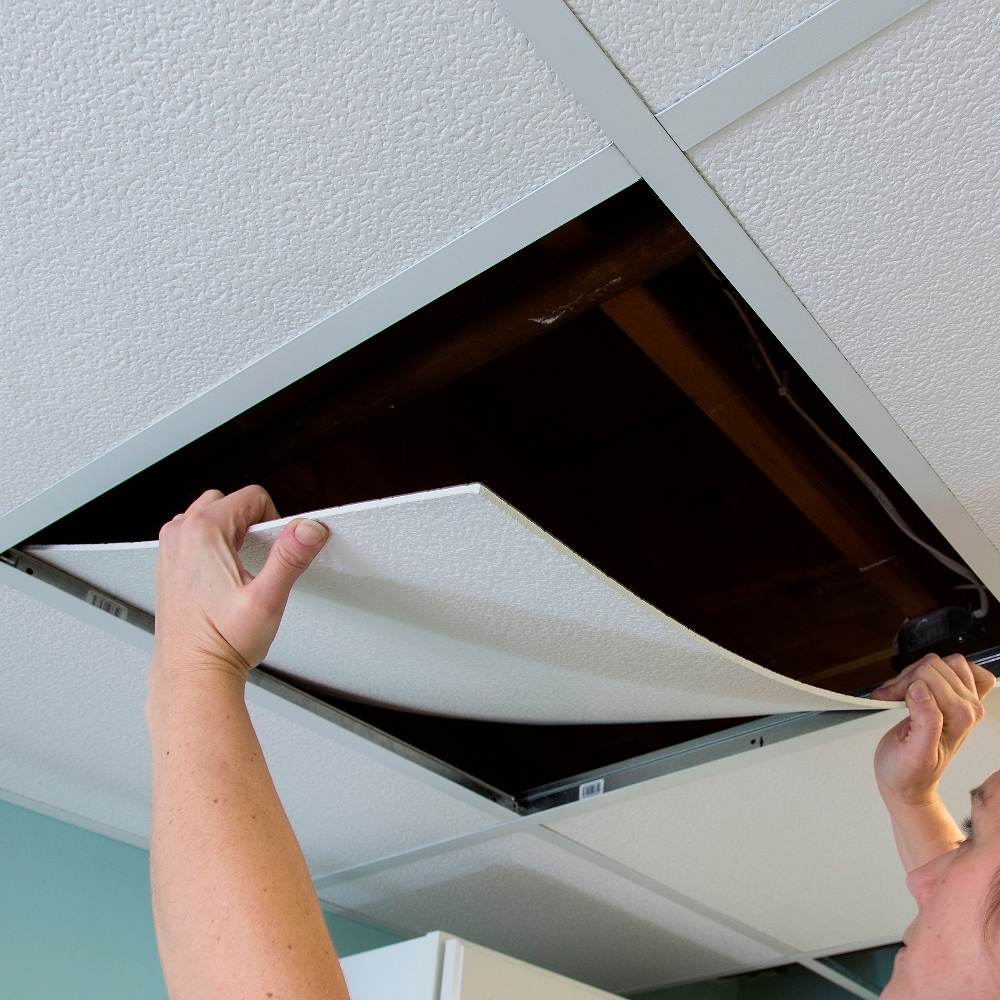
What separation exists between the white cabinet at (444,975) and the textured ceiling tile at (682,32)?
1.33 meters

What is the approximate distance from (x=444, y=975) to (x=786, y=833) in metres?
0.60

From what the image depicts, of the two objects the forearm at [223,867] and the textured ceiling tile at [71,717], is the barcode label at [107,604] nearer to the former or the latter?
the textured ceiling tile at [71,717]

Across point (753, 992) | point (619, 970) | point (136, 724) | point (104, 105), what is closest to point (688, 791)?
point (136, 724)

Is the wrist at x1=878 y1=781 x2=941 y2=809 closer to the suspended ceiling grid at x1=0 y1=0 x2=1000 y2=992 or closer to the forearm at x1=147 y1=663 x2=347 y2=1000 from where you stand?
the suspended ceiling grid at x1=0 y1=0 x2=1000 y2=992

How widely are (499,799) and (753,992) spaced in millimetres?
1569

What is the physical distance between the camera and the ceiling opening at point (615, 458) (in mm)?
888

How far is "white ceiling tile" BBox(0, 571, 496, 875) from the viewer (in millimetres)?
1160

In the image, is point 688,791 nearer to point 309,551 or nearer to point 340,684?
point 340,684

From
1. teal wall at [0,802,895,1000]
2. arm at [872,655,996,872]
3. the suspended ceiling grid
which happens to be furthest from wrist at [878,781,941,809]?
teal wall at [0,802,895,1000]

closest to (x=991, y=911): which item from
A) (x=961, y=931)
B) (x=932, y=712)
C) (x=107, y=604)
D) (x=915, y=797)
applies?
(x=961, y=931)

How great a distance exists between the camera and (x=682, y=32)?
551 mm

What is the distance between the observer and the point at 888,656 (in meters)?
1.58

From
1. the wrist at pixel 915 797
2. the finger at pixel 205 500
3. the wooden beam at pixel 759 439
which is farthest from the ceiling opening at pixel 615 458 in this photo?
the wrist at pixel 915 797

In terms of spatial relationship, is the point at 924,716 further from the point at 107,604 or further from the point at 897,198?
the point at 107,604
